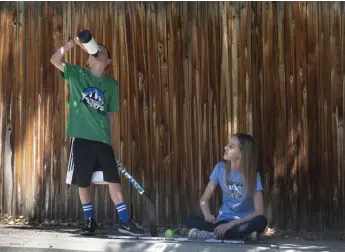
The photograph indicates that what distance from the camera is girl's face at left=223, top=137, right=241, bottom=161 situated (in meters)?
5.59

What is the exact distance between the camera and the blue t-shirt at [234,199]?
5.59 metres

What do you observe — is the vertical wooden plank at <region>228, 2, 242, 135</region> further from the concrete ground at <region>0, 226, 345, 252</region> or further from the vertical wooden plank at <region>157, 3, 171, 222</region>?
the concrete ground at <region>0, 226, 345, 252</region>

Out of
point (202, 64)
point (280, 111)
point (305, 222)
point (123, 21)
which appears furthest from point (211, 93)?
point (305, 222)

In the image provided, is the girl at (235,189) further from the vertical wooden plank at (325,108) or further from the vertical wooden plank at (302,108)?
the vertical wooden plank at (325,108)

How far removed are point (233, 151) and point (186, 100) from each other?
95cm

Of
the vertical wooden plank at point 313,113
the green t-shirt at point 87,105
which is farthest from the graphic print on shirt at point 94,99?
the vertical wooden plank at point 313,113

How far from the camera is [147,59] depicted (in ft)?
20.7

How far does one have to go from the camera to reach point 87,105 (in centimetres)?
549

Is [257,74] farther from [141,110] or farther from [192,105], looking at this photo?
[141,110]

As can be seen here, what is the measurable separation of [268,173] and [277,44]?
1.38 m

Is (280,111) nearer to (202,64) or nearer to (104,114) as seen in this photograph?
(202,64)

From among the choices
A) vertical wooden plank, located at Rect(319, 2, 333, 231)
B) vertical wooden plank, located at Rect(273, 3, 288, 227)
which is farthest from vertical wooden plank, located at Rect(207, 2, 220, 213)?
vertical wooden plank, located at Rect(319, 2, 333, 231)

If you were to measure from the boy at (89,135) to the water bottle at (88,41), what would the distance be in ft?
0.56

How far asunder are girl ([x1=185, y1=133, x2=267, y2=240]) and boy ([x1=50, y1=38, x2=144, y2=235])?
64cm
